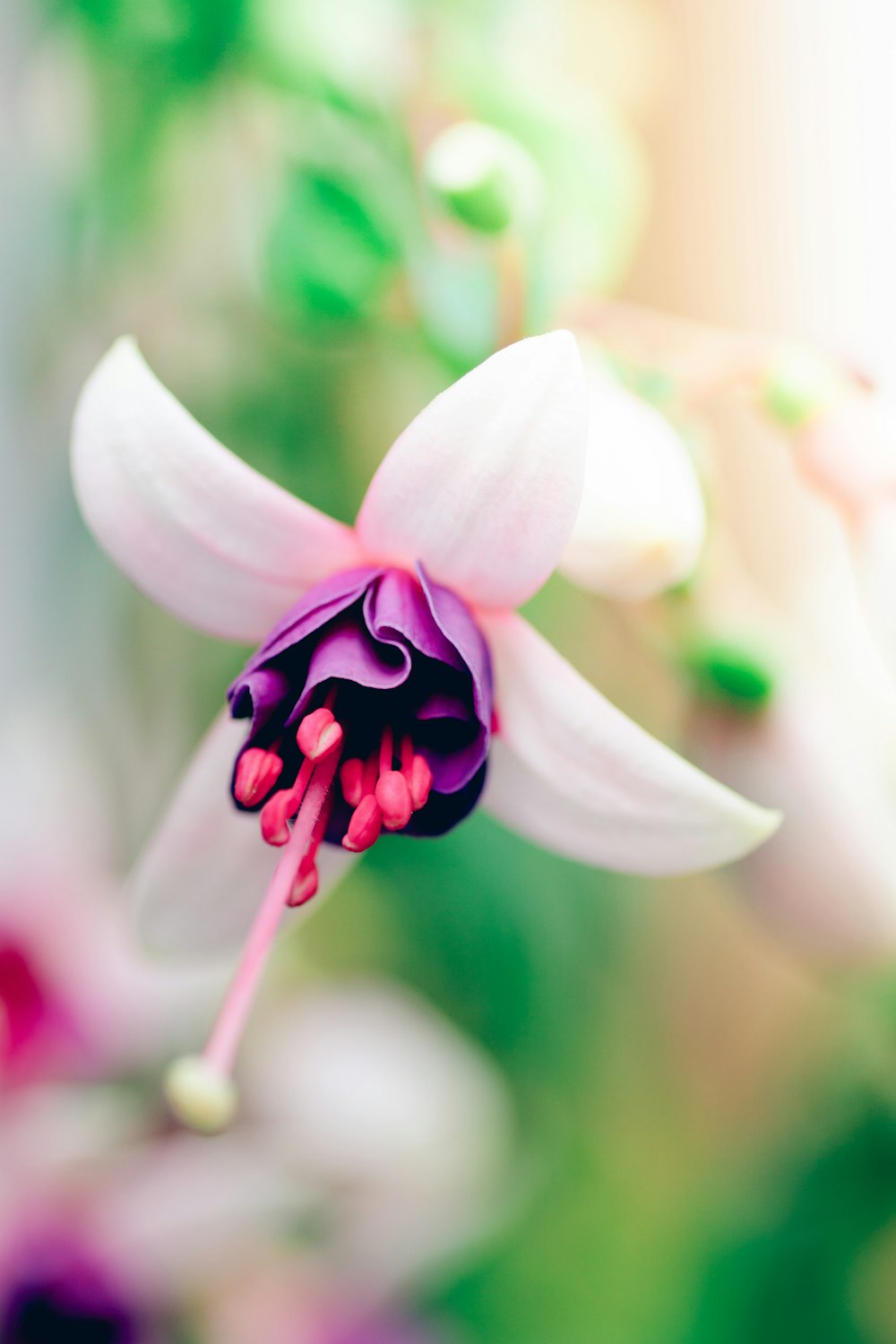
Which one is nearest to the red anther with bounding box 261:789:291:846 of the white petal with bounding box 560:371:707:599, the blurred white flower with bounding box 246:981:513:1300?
the white petal with bounding box 560:371:707:599

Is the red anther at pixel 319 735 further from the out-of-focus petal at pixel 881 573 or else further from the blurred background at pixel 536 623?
the out-of-focus petal at pixel 881 573

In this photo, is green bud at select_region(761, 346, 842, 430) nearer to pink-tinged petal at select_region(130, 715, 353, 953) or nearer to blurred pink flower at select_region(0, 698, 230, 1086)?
pink-tinged petal at select_region(130, 715, 353, 953)

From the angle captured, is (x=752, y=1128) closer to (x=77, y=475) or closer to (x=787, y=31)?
(x=77, y=475)

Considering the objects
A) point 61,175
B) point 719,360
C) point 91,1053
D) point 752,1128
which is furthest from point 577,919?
point 61,175

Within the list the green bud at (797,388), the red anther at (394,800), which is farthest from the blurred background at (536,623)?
the red anther at (394,800)

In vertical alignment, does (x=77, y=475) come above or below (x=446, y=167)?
below

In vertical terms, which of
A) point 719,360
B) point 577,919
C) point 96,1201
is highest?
point 719,360

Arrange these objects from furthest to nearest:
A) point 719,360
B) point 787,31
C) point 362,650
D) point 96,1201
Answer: point 787,31
point 96,1201
point 719,360
point 362,650

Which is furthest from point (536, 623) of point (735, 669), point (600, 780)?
point (600, 780)
